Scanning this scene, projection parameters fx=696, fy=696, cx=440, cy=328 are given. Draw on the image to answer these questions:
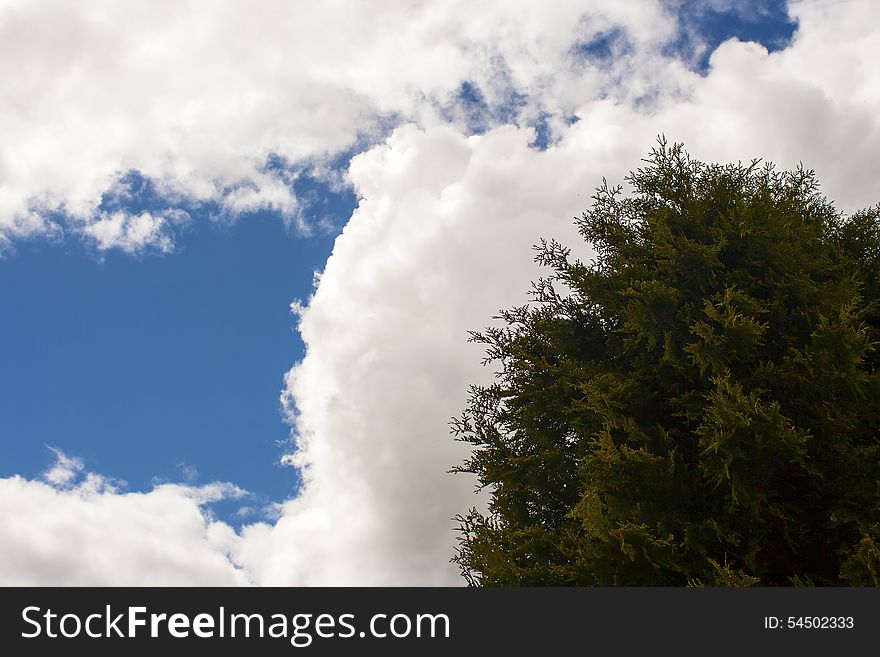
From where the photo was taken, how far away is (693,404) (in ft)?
48.0

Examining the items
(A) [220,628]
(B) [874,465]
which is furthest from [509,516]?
(A) [220,628]

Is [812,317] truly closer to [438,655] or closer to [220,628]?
[438,655]

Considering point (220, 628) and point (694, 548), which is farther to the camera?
point (694, 548)

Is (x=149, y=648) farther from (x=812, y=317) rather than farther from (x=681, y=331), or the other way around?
(x=812, y=317)

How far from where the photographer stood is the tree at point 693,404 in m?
13.4

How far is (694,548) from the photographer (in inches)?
522

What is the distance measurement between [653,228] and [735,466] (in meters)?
6.54

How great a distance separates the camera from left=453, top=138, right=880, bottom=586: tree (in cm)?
1341

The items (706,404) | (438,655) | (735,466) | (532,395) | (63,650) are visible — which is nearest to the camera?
(63,650)

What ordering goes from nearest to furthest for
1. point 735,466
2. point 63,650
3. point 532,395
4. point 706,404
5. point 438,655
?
point 63,650 < point 438,655 < point 735,466 < point 706,404 < point 532,395

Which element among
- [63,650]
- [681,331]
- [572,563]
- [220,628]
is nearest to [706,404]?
[681,331]

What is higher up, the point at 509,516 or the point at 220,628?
the point at 509,516

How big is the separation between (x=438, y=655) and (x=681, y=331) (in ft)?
30.2

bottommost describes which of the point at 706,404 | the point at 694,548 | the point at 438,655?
the point at 438,655
